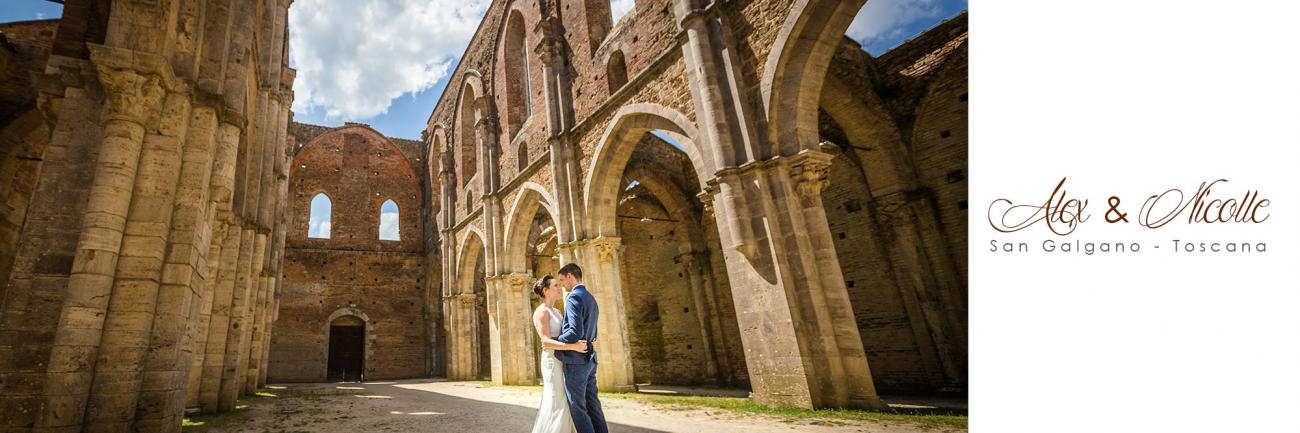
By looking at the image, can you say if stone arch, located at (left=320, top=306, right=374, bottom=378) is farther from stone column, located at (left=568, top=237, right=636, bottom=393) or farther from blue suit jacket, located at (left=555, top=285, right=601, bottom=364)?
blue suit jacket, located at (left=555, top=285, right=601, bottom=364)

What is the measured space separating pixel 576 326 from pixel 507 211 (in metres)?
13.5

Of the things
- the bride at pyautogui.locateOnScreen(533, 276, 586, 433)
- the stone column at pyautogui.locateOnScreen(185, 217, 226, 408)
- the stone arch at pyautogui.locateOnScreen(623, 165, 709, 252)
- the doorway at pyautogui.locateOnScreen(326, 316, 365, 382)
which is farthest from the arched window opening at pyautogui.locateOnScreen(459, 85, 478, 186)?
the bride at pyautogui.locateOnScreen(533, 276, 586, 433)

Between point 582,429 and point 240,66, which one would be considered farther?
point 240,66

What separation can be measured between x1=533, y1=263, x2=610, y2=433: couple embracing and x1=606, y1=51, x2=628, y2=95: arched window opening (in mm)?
8918

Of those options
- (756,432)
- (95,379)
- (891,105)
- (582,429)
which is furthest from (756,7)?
(95,379)

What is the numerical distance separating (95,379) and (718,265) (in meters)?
12.6

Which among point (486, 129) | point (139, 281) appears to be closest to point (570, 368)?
point (139, 281)

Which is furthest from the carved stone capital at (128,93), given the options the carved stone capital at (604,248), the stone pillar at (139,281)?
the carved stone capital at (604,248)

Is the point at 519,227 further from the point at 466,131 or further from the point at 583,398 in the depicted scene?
the point at 583,398

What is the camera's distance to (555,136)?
42.0 feet
